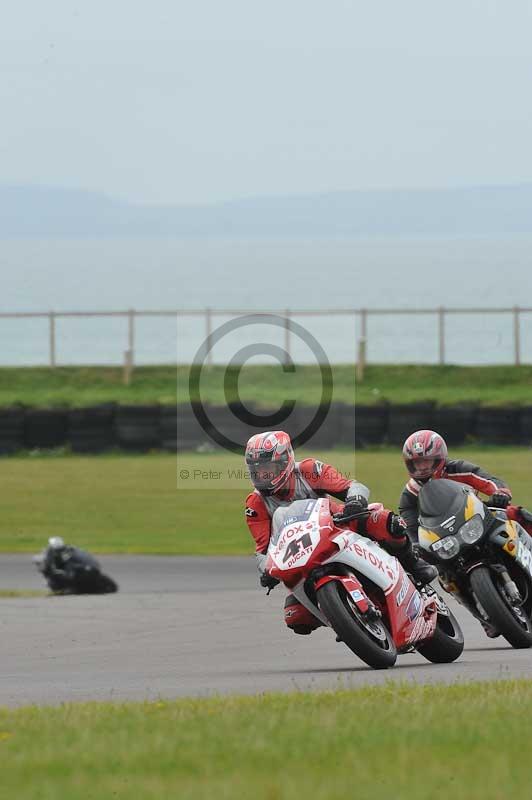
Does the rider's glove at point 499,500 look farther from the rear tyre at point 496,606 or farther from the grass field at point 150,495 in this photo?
the grass field at point 150,495

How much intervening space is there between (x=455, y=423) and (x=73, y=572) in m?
15.4

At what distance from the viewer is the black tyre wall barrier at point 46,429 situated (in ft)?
103

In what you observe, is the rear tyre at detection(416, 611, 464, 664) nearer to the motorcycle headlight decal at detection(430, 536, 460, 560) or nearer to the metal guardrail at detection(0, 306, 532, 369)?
the motorcycle headlight decal at detection(430, 536, 460, 560)

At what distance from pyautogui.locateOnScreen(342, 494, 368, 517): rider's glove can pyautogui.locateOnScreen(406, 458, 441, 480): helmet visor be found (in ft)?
4.60

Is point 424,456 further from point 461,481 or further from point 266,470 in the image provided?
point 266,470

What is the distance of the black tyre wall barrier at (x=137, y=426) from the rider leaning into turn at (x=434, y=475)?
20271 mm

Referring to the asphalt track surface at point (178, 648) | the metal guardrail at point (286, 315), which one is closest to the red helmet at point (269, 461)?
the asphalt track surface at point (178, 648)

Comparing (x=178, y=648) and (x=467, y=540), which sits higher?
(x=467, y=540)

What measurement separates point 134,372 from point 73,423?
7378mm

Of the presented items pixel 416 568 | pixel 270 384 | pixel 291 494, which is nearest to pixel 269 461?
pixel 291 494

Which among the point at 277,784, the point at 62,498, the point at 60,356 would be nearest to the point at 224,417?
the point at 62,498

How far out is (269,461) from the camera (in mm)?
9523

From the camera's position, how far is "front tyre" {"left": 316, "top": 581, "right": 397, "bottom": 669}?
880 cm

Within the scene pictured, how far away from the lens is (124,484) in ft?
92.2
